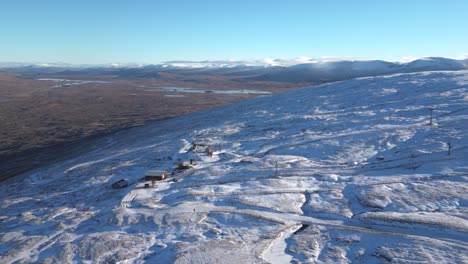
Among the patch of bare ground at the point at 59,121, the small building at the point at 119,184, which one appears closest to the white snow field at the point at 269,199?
the small building at the point at 119,184

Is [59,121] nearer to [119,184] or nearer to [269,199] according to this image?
[119,184]

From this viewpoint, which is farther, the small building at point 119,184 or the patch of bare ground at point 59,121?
the patch of bare ground at point 59,121

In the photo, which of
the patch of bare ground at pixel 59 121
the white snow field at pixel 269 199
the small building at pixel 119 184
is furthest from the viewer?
the patch of bare ground at pixel 59 121

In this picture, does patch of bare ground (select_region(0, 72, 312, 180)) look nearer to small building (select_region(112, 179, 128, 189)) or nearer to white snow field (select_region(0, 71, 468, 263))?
white snow field (select_region(0, 71, 468, 263))

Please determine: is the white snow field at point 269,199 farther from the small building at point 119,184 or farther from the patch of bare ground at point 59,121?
the patch of bare ground at point 59,121

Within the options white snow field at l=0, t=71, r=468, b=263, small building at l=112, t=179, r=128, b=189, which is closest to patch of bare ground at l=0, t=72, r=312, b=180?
white snow field at l=0, t=71, r=468, b=263

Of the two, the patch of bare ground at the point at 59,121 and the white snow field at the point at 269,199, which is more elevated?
the white snow field at the point at 269,199

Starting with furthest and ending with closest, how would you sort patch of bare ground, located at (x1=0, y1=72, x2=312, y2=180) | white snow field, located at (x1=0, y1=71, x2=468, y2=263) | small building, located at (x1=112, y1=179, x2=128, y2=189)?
patch of bare ground, located at (x1=0, y1=72, x2=312, y2=180) < small building, located at (x1=112, y1=179, x2=128, y2=189) < white snow field, located at (x1=0, y1=71, x2=468, y2=263)

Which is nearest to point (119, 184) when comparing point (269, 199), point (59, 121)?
point (269, 199)

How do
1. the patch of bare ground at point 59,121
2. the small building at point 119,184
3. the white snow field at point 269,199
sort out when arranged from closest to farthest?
the white snow field at point 269,199 < the small building at point 119,184 < the patch of bare ground at point 59,121

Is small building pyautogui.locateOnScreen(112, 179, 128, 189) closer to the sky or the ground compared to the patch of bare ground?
closer to the sky
